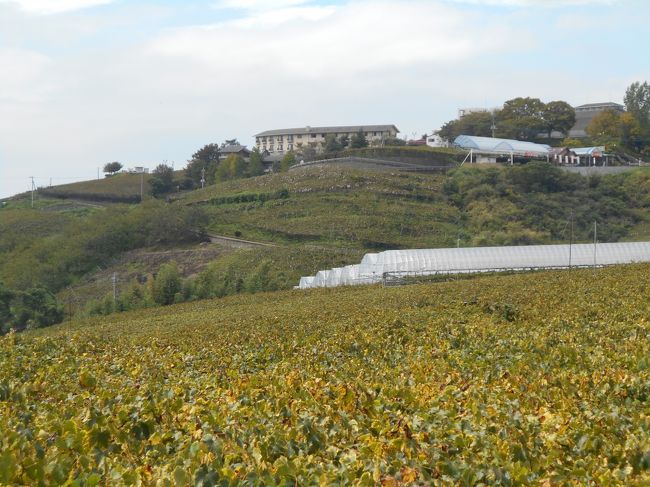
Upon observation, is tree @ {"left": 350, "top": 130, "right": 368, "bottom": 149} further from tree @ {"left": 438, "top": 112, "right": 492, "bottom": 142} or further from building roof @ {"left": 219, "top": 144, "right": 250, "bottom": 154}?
building roof @ {"left": 219, "top": 144, "right": 250, "bottom": 154}

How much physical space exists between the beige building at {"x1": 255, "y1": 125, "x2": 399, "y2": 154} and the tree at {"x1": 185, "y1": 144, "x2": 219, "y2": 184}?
1256 cm

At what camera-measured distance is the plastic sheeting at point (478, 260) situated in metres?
44.8

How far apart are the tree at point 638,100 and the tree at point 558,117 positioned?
667 cm

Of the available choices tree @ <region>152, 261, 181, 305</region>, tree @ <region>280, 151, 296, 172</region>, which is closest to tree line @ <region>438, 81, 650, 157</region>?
tree @ <region>280, 151, 296, 172</region>

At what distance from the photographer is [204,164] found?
10312cm

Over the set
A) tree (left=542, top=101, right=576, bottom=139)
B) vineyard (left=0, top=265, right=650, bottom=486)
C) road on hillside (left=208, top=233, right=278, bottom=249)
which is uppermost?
tree (left=542, top=101, right=576, bottom=139)

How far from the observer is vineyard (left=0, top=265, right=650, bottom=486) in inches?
243

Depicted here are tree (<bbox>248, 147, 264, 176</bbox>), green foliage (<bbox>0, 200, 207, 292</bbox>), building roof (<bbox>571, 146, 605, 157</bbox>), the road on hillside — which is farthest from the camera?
tree (<bbox>248, 147, 264, 176</bbox>)

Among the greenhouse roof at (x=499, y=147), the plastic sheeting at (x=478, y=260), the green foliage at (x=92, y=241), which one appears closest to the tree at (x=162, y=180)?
the green foliage at (x=92, y=241)

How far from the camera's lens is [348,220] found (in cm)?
6419

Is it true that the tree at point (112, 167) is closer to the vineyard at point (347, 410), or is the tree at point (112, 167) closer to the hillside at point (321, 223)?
the hillside at point (321, 223)

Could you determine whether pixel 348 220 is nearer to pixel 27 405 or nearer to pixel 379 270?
pixel 379 270

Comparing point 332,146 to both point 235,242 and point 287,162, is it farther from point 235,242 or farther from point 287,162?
point 235,242

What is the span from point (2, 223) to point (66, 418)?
71.4 metres
